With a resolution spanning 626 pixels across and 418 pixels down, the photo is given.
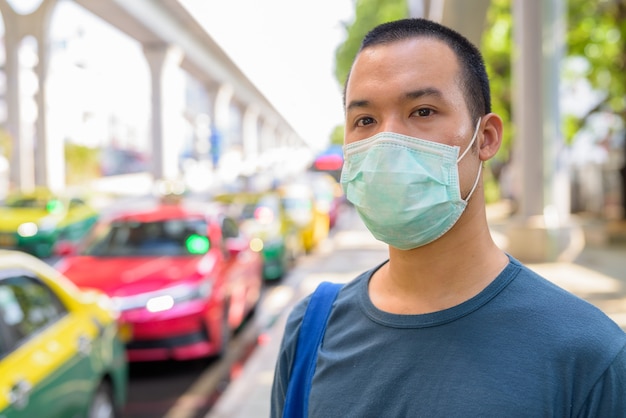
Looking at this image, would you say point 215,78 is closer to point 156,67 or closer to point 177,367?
point 156,67

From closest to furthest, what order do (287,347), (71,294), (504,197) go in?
(287,347)
(71,294)
(504,197)

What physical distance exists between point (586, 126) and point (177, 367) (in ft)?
73.8

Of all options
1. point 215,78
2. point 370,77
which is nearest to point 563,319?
point 370,77

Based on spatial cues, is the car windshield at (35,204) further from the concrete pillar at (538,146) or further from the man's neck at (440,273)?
the man's neck at (440,273)

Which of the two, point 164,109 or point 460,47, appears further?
point 164,109

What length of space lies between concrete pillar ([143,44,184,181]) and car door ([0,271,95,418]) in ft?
82.7

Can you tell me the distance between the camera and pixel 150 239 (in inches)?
355

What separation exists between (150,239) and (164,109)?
22.3m

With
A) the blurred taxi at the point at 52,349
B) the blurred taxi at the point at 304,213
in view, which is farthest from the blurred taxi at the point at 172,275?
the blurred taxi at the point at 304,213

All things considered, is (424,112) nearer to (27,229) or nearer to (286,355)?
(286,355)

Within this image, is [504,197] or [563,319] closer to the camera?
[563,319]

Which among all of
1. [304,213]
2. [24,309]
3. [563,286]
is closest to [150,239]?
[24,309]

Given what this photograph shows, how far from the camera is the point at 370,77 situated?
75.1 inches

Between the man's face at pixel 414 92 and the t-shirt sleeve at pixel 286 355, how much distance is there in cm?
54
